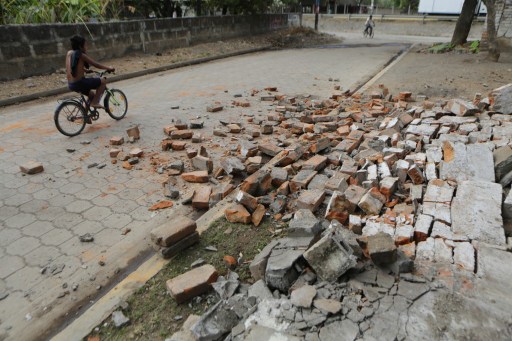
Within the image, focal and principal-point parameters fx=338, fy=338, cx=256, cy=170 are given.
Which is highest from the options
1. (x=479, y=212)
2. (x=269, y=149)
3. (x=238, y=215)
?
(x=479, y=212)

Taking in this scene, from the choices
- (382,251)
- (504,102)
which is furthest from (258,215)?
(504,102)

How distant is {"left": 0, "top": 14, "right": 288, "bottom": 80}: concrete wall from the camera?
9547 mm

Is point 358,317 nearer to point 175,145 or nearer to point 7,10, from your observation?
point 175,145

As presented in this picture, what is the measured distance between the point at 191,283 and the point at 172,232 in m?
0.59

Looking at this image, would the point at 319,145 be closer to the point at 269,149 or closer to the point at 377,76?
the point at 269,149

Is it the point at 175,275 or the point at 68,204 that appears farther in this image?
the point at 68,204

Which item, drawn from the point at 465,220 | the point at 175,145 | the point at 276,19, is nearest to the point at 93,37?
the point at 175,145

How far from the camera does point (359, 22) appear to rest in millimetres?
31797

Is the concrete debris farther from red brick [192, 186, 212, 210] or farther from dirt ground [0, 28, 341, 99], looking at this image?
dirt ground [0, 28, 341, 99]

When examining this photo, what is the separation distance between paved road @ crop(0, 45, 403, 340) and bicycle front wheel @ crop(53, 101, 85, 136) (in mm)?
168

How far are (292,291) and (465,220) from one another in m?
1.74

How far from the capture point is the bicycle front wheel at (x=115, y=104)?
651 centimetres

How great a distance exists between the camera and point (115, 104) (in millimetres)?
6711

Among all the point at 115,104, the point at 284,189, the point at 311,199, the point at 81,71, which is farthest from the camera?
the point at 115,104
